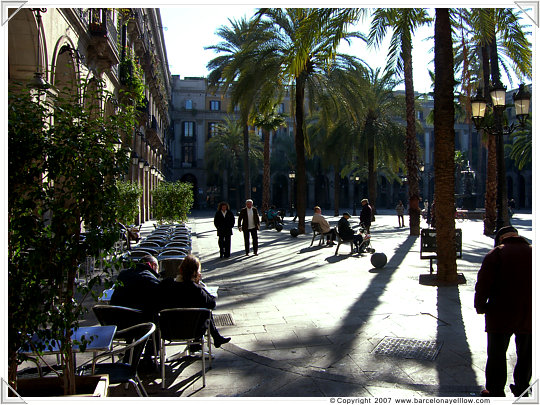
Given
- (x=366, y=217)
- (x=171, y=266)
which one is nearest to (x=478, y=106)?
(x=366, y=217)

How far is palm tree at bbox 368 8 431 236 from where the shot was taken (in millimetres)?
10211

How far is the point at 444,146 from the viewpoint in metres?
9.07

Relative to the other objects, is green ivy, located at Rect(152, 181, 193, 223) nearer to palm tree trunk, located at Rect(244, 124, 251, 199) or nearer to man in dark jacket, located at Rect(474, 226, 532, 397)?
palm tree trunk, located at Rect(244, 124, 251, 199)

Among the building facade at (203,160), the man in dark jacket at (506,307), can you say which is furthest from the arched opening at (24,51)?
the building facade at (203,160)

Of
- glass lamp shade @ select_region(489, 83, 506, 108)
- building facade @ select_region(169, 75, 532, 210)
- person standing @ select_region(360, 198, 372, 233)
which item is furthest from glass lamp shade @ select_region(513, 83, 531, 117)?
building facade @ select_region(169, 75, 532, 210)

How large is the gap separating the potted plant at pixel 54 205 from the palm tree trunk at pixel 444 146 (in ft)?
23.6

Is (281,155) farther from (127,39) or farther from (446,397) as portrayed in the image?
(446,397)

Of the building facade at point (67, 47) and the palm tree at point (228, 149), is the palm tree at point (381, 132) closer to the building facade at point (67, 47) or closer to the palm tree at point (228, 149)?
the building facade at point (67, 47)

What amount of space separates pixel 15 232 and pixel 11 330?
1.81 ft

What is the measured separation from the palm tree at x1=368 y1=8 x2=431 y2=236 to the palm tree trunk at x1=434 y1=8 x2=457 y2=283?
112 centimetres

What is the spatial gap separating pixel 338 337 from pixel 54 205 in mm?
4038

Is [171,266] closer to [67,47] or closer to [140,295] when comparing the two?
[140,295]

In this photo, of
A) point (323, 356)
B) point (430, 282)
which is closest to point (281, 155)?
point (430, 282)

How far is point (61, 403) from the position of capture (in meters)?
2.93
